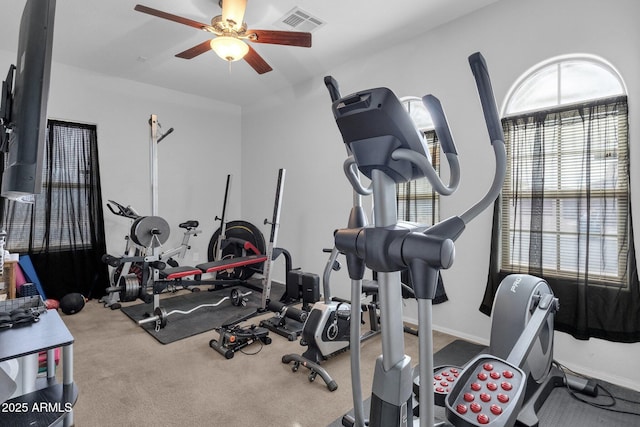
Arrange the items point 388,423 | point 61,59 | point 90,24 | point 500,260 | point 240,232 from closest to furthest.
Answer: point 388,423, point 500,260, point 90,24, point 61,59, point 240,232

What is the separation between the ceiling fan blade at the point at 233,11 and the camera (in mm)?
2332

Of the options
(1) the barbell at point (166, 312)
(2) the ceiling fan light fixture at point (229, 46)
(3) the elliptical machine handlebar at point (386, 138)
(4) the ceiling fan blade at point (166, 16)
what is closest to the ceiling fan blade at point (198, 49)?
(2) the ceiling fan light fixture at point (229, 46)

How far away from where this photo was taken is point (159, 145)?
16.0 ft

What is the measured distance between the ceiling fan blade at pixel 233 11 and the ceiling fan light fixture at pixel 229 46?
11 centimetres

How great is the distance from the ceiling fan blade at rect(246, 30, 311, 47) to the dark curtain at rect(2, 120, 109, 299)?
9.64 feet

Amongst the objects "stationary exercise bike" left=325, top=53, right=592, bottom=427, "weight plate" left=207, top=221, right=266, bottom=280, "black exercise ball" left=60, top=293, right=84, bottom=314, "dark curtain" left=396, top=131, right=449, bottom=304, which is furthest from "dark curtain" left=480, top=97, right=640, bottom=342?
"black exercise ball" left=60, top=293, right=84, bottom=314

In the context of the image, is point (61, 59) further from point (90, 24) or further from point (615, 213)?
point (615, 213)

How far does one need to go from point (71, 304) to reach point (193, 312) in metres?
1.26

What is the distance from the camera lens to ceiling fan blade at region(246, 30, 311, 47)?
2.55 m

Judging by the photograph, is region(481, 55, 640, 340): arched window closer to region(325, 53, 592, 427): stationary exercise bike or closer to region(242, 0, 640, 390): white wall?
region(242, 0, 640, 390): white wall

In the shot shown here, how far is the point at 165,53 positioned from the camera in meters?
3.83

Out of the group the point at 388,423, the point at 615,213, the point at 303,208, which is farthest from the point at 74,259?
the point at 615,213

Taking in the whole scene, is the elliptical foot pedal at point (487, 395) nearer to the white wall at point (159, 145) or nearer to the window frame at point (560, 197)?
the window frame at point (560, 197)

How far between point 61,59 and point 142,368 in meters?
3.71
